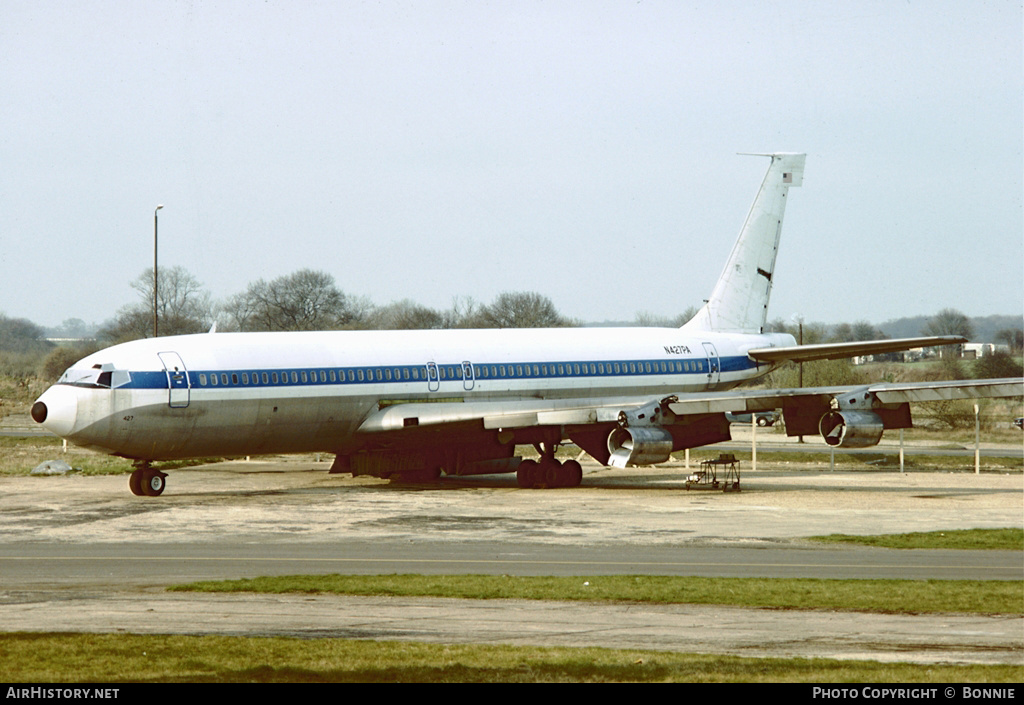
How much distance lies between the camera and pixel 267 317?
127 meters

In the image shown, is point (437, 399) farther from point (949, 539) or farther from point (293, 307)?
point (293, 307)

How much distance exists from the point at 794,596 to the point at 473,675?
8450 mm

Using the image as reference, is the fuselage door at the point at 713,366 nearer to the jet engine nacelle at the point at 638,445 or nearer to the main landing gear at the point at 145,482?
the jet engine nacelle at the point at 638,445

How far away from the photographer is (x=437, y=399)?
43844 mm

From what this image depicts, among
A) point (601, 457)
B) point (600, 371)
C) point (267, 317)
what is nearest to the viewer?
point (601, 457)

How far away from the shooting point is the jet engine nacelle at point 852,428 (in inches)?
1599

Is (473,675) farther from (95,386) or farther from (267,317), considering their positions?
(267,317)

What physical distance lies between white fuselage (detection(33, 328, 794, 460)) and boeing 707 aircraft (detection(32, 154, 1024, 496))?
47mm

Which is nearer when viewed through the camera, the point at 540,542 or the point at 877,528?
the point at 540,542

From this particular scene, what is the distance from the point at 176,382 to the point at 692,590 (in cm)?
2037

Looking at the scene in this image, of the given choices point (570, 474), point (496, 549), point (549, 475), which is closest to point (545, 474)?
point (549, 475)

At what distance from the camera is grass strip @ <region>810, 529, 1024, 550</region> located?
30047 millimetres

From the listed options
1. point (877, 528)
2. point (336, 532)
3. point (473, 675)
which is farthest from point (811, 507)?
Answer: point (473, 675)
